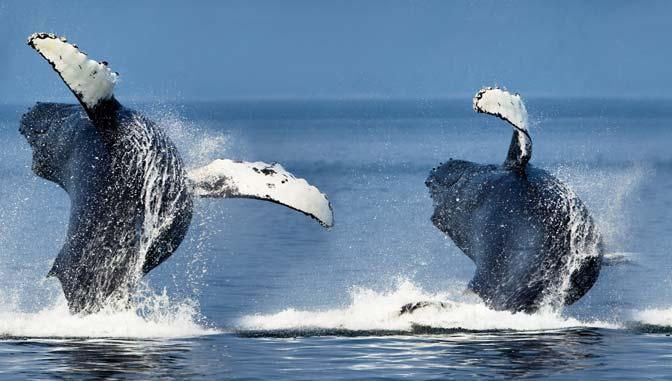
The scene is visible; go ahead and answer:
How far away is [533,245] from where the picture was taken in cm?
1767

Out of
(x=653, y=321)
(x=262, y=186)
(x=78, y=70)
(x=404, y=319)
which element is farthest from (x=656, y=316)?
(x=78, y=70)

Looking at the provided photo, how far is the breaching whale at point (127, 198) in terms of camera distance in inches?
664

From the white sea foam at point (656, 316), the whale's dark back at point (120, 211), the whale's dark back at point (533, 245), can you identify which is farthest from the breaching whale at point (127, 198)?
the white sea foam at point (656, 316)

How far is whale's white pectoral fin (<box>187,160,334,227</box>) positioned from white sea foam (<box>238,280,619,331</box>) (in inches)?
61.8

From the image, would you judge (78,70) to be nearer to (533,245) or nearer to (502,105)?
(502,105)

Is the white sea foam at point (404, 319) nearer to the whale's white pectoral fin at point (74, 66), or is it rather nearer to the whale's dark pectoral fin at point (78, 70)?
the whale's dark pectoral fin at point (78, 70)

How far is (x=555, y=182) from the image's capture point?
59.2ft

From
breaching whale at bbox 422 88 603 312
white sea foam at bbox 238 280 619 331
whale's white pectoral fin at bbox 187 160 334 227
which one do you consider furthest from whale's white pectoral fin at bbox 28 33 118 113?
breaching whale at bbox 422 88 603 312

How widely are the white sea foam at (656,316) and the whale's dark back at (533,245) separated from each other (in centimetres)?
121

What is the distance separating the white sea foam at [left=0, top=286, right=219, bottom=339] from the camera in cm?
1689

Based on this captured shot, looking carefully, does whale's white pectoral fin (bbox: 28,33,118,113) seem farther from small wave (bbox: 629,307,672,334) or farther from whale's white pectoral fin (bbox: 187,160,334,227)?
small wave (bbox: 629,307,672,334)

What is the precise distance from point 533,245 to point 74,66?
5.14 metres

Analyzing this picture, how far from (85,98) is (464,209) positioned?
15.5 ft

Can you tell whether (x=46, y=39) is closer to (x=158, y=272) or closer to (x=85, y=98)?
(x=85, y=98)
